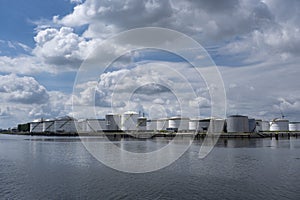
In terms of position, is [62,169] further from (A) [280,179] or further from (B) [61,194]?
(A) [280,179]

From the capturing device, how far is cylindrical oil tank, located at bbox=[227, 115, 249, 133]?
111m

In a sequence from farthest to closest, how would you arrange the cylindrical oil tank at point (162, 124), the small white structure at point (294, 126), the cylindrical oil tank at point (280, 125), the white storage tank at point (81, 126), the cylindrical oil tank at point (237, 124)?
the white storage tank at point (81, 126), the cylindrical oil tank at point (162, 124), the small white structure at point (294, 126), the cylindrical oil tank at point (280, 125), the cylindrical oil tank at point (237, 124)

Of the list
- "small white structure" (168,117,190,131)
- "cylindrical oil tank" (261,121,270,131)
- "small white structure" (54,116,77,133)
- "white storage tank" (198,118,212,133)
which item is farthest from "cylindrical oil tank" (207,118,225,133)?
"small white structure" (54,116,77,133)

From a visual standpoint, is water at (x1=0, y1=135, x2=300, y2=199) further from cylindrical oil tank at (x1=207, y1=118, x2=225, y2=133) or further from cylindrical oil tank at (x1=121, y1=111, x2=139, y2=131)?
cylindrical oil tank at (x1=121, y1=111, x2=139, y2=131)

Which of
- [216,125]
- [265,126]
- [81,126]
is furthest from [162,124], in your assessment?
[81,126]

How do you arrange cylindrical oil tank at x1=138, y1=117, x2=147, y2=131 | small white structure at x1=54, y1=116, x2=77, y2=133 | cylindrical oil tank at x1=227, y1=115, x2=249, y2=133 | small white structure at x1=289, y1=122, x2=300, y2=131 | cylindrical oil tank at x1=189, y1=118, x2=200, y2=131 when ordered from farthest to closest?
small white structure at x1=54, y1=116, x2=77, y2=133 < cylindrical oil tank at x1=138, y1=117, x2=147, y2=131 < small white structure at x1=289, y1=122, x2=300, y2=131 < cylindrical oil tank at x1=189, y1=118, x2=200, y2=131 < cylindrical oil tank at x1=227, y1=115, x2=249, y2=133

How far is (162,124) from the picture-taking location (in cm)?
15338

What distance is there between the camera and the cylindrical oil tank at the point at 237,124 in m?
111

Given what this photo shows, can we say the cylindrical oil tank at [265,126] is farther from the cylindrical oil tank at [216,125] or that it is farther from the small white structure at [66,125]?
the small white structure at [66,125]

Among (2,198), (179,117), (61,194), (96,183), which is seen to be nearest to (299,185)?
(96,183)

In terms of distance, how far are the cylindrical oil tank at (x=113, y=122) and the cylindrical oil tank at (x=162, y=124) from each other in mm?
19695

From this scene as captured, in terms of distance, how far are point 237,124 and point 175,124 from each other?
37750 millimetres

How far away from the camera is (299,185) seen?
77.8 feet

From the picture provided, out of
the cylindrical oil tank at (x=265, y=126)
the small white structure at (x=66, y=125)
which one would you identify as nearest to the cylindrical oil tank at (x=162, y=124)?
the cylindrical oil tank at (x=265, y=126)
